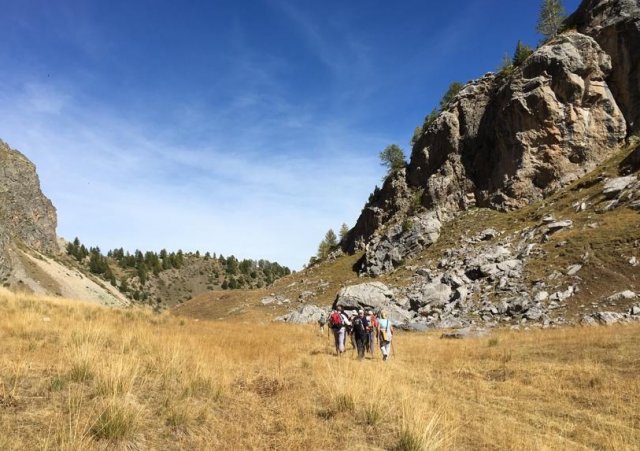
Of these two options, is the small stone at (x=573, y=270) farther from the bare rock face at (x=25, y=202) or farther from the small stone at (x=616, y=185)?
the bare rock face at (x=25, y=202)

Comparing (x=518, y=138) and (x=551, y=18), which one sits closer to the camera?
(x=518, y=138)

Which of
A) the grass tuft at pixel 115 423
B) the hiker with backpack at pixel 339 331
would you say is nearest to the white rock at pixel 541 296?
the hiker with backpack at pixel 339 331

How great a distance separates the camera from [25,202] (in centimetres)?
11700

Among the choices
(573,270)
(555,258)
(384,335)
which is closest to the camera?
(384,335)

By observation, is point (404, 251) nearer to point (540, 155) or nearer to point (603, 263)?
point (540, 155)

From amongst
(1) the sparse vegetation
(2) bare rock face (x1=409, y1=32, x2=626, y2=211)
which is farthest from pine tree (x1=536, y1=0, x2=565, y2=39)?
(1) the sparse vegetation

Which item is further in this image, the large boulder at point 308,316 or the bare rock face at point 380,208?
the bare rock face at point 380,208

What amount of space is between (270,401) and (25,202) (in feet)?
445

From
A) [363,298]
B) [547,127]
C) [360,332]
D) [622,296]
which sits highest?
[547,127]

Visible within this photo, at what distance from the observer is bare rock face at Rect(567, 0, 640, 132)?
52.1 meters

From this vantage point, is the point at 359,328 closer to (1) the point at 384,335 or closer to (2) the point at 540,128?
(1) the point at 384,335

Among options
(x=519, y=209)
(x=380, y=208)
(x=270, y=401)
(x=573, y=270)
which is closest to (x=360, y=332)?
(x=270, y=401)

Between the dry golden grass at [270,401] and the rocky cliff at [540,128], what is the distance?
144 ft

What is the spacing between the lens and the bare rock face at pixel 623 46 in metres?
52.1
